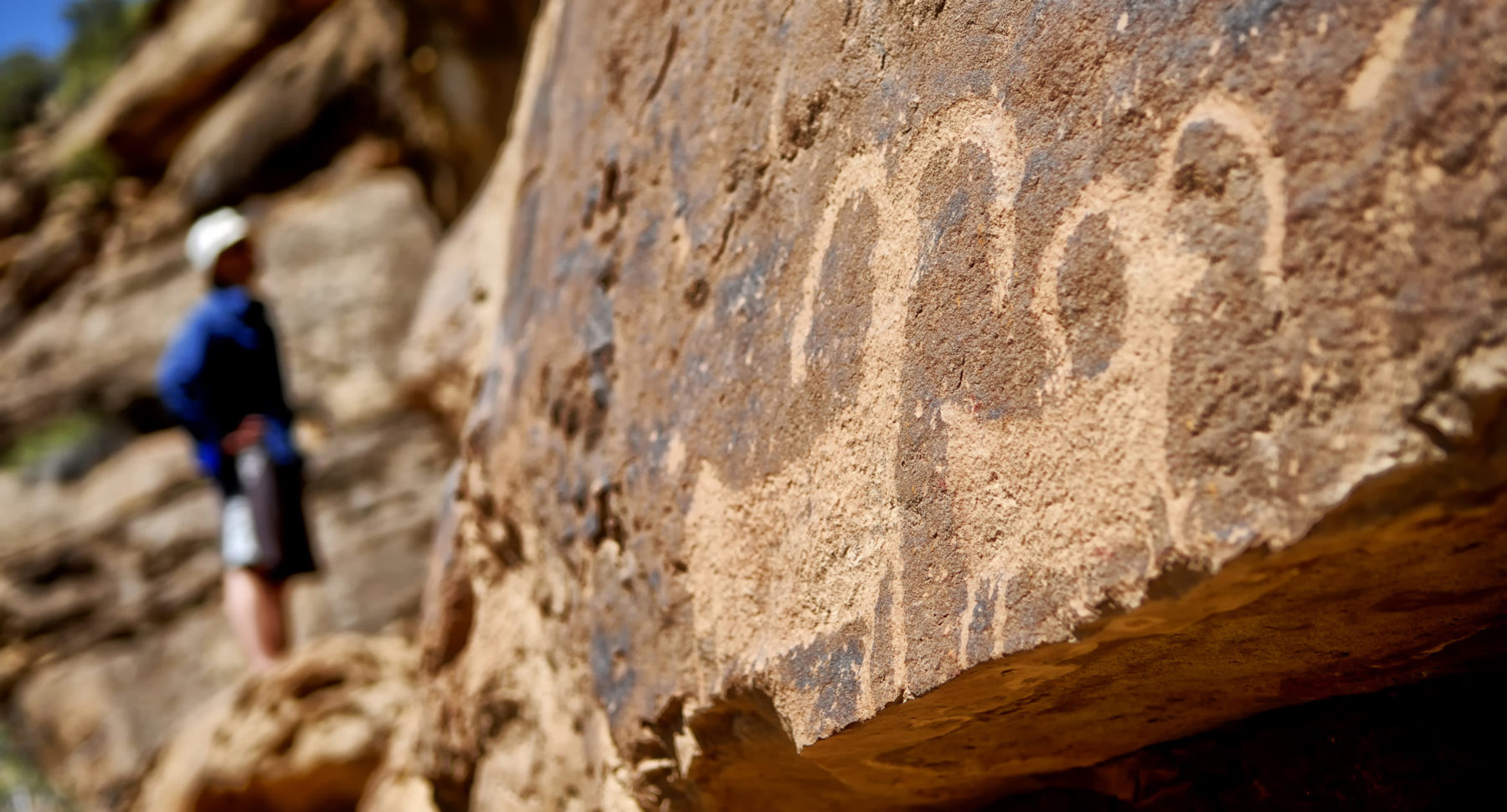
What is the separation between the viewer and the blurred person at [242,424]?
283cm

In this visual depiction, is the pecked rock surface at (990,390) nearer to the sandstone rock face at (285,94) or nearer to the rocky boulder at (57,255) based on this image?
the sandstone rock face at (285,94)

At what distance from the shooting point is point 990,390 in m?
0.96

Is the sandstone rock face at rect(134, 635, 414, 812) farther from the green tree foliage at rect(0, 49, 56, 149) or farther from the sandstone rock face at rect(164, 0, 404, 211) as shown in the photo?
the green tree foliage at rect(0, 49, 56, 149)

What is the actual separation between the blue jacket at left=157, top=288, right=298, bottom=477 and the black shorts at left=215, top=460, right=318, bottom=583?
6cm

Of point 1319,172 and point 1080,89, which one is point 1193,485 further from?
point 1080,89

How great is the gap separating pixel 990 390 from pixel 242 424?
2398mm

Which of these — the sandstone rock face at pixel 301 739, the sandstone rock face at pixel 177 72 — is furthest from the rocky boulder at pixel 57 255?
the sandstone rock face at pixel 301 739

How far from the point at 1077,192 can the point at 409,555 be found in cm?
361

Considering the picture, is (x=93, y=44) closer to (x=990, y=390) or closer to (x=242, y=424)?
(x=242, y=424)

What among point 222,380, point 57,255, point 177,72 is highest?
point 177,72

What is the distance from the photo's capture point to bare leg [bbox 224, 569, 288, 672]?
2730mm

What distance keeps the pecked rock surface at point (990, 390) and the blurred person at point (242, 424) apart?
138cm

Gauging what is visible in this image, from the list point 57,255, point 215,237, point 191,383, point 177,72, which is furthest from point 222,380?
point 57,255

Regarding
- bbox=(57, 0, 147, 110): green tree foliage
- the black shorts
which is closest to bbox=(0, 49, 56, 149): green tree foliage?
bbox=(57, 0, 147, 110): green tree foliage
